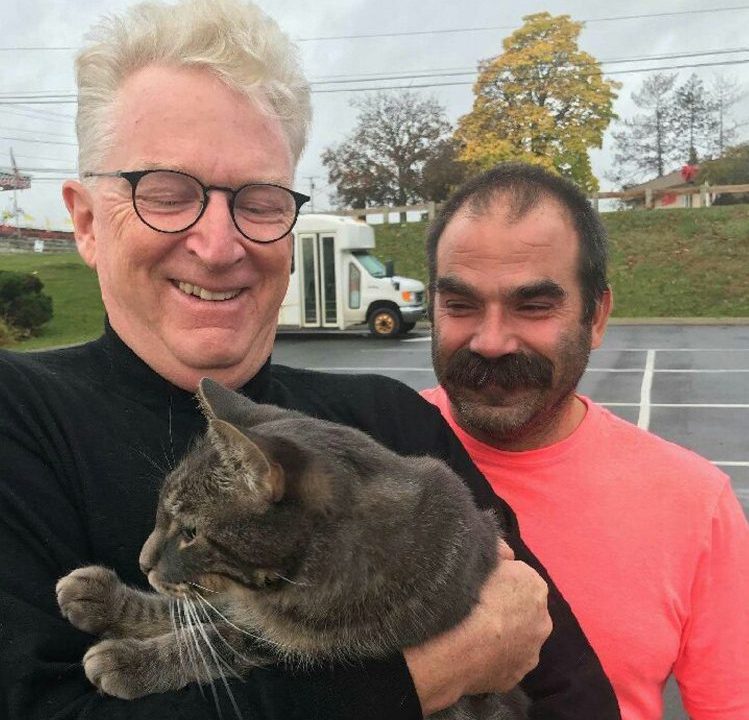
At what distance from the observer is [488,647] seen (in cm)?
180

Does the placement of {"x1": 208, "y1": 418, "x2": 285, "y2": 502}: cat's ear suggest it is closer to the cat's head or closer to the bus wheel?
the cat's head

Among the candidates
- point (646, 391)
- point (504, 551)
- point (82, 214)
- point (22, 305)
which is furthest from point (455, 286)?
point (22, 305)

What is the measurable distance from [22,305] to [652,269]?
863 inches

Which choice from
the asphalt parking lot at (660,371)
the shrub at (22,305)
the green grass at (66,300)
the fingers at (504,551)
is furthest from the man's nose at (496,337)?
the shrub at (22,305)

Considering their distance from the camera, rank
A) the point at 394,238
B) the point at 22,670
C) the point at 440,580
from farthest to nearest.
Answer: the point at 394,238, the point at 440,580, the point at 22,670

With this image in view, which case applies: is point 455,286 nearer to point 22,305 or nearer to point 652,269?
point 22,305

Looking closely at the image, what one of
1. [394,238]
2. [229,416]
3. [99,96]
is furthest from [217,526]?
[394,238]

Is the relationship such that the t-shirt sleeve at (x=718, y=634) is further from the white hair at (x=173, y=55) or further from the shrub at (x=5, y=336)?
the shrub at (x=5, y=336)

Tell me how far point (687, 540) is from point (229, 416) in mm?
1660

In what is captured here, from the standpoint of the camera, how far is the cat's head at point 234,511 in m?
1.70

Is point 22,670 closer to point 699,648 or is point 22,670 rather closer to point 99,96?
point 99,96

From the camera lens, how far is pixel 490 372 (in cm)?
272

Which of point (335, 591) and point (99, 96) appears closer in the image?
point (335, 591)

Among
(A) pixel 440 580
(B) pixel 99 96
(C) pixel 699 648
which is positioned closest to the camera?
(A) pixel 440 580
